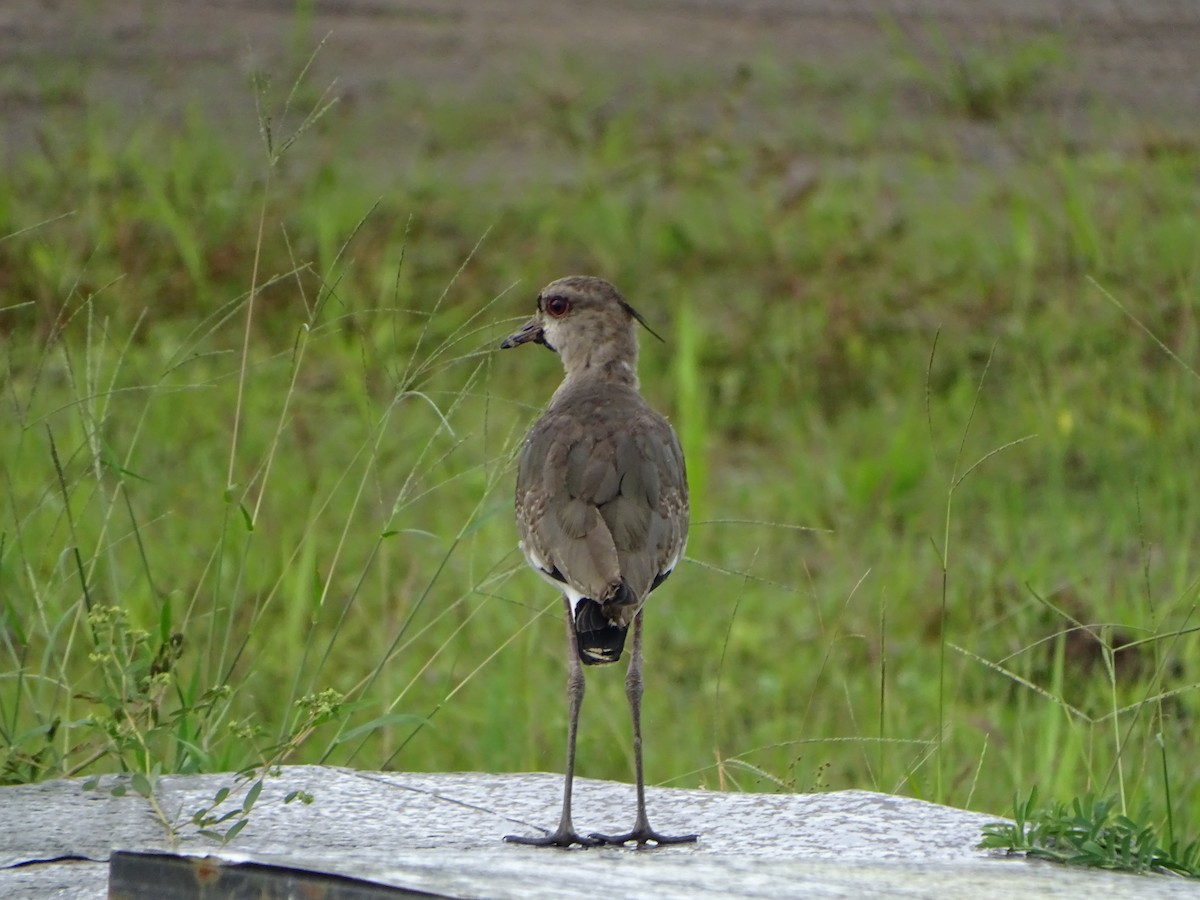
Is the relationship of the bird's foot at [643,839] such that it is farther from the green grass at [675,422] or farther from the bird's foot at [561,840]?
the green grass at [675,422]

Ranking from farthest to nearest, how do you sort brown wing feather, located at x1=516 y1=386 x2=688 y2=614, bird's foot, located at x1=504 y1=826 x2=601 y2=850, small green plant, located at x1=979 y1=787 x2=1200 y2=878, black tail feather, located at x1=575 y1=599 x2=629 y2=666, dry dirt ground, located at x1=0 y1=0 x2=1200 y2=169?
dry dirt ground, located at x1=0 y1=0 x2=1200 y2=169 → brown wing feather, located at x1=516 y1=386 x2=688 y2=614 → black tail feather, located at x1=575 y1=599 x2=629 y2=666 → bird's foot, located at x1=504 y1=826 x2=601 y2=850 → small green plant, located at x1=979 y1=787 x2=1200 y2=878

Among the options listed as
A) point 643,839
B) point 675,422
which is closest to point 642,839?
point 643,839

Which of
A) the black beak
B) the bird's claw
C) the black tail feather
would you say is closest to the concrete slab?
the bird's claw

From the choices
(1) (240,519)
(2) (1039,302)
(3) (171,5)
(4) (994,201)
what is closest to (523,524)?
(1) (240,519)

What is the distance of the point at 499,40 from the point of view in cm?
1030

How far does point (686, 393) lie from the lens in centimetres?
601

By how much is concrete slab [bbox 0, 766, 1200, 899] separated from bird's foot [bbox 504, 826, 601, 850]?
0.04 metres

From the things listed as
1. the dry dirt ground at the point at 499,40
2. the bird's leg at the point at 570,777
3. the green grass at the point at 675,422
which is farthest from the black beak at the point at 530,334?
the dry dirt ground at the point at 499,40

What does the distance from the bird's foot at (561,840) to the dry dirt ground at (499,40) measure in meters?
6.84

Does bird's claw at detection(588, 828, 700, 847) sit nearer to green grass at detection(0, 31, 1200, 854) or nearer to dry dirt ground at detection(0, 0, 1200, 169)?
green grass at detection(0, 31, 1200, 854)

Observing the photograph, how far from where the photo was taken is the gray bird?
10.9 feet

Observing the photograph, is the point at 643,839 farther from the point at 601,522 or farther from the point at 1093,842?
the point at 1093,842

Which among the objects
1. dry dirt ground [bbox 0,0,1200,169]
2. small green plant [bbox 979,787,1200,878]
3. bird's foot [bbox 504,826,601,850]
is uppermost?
dry dirt ground [bbox 0,0,1200,169]

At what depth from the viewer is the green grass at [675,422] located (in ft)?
13.1
